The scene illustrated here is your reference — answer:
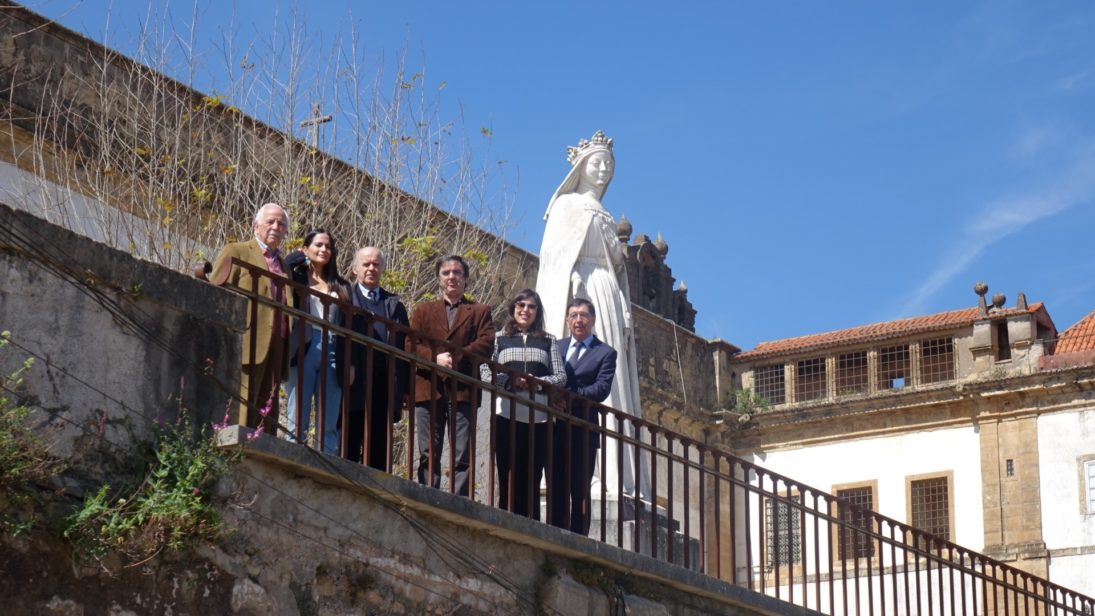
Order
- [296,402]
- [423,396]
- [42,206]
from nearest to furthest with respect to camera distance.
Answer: [296,402], [423,396], [42,206]

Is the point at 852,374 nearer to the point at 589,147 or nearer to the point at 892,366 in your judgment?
the point at 892,366

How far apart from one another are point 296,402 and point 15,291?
1825mm

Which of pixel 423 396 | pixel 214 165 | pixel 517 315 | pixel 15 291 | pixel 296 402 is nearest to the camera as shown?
pixel 15 291

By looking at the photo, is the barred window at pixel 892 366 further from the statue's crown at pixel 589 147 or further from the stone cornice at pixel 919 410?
the statue's crown at pixel 589 147

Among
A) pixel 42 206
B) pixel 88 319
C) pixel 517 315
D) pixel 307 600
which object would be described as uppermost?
pixel 42 206

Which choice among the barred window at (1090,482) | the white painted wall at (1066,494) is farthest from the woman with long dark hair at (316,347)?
the barred window at (1090,482)

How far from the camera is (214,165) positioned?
1719 centimetres

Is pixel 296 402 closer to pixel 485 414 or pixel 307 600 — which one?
pixel 307 600

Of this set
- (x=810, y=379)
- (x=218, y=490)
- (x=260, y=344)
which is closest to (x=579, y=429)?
(x=260, y=344)

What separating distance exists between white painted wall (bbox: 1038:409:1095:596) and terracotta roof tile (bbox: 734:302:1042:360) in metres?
2.38

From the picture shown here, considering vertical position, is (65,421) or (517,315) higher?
(517,315)

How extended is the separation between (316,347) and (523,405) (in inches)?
58.7

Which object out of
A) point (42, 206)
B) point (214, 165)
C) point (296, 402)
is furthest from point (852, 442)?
point (296, 402)

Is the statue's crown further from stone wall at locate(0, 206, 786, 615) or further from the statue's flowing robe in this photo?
stone wall at locate(0, 206, 786, 615)
